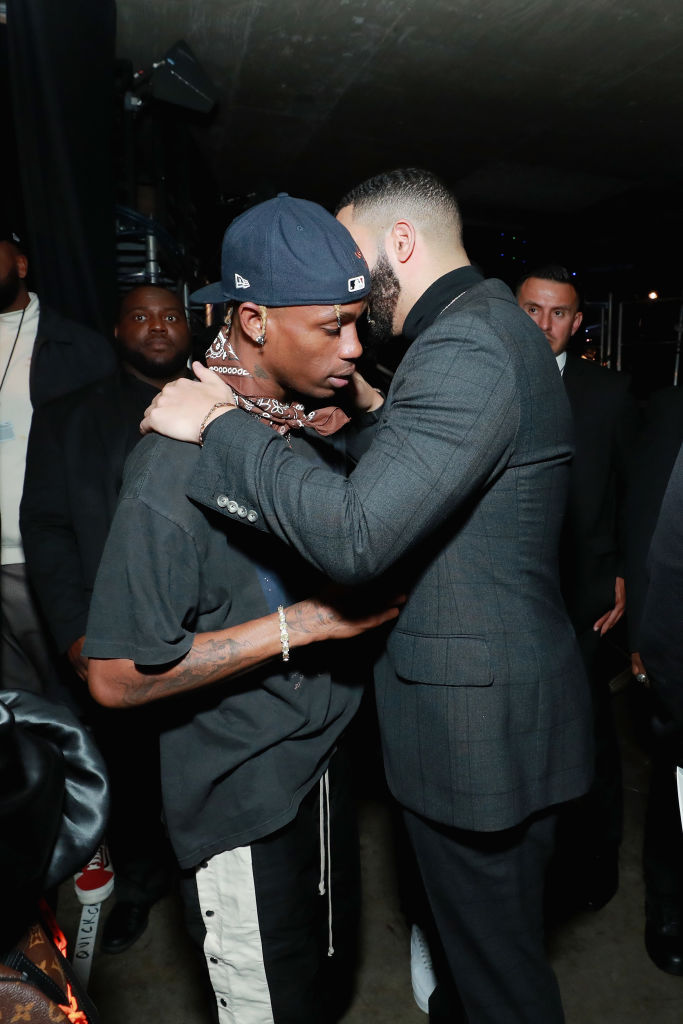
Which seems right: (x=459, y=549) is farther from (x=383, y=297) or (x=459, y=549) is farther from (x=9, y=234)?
(x=9, y=234)

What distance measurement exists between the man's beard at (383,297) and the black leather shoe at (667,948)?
198 centimetres

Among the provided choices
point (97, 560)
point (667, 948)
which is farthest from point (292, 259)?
point (667, 948)

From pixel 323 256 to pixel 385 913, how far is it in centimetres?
214

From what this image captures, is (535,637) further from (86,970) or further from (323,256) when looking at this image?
(86,970)

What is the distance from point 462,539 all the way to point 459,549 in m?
0.02

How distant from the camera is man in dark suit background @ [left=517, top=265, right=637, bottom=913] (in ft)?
7.65

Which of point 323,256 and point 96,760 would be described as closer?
point 96,760

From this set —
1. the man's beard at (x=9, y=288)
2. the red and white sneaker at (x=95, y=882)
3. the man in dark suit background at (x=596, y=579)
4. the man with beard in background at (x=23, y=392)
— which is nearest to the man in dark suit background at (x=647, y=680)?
the man in dark suit background at (x=596, y=579)

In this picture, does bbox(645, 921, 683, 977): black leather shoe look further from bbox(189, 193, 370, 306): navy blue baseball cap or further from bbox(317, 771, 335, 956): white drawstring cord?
bbox(189, 193, 370, 306): navy blue baseball cap

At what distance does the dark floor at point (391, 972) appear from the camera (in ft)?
6.39

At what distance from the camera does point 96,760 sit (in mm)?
861

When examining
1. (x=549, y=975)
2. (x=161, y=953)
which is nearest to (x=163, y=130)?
(x=161, y=953)

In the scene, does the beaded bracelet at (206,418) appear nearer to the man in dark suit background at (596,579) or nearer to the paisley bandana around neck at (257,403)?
the paisley bandana around neck at (257,403)

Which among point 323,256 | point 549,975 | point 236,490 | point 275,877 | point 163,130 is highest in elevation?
point 163,130
